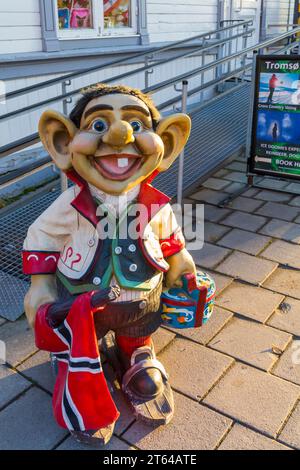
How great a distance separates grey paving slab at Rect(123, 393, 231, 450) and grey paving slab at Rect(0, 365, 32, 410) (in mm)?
595

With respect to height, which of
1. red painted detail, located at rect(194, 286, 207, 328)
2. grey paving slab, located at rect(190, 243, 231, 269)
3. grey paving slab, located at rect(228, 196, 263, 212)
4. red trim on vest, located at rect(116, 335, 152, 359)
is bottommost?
grey paving slab, located at rect(190, 243, 231, 269)

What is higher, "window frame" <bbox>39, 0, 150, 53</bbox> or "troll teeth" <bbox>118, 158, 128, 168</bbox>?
"window frame" <bbox>39, 0, 150, 53</bbox>

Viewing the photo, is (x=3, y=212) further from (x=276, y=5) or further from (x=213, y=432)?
(x=276, y=5)

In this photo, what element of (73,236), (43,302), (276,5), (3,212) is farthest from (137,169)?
(276,5)

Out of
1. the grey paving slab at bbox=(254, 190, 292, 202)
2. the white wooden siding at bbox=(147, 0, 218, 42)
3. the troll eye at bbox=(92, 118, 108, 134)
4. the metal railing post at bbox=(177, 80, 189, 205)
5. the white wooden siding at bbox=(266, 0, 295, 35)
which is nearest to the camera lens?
the troll eye at bbox=(92, 118, 108, 134)

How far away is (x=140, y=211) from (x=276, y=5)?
10.4m

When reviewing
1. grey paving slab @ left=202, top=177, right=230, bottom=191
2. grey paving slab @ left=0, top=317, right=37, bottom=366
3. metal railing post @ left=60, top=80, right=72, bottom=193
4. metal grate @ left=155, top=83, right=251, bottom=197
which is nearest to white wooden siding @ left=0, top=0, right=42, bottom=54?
metal railing post @ left=60, top=80, right=72, bottom=193

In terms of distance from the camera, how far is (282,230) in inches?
161

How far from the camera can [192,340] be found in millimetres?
2699

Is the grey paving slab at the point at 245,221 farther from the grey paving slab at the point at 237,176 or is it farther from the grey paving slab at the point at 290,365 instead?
the grey paving slab at the point at 290,365

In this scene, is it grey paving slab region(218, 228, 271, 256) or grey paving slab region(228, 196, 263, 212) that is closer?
grey paving slab region(218, 228, 271, 256)

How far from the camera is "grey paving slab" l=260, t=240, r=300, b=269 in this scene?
358cm

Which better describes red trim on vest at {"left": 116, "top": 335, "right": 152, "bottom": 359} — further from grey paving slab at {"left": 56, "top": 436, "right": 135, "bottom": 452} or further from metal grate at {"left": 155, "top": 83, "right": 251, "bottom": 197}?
metal grate at {"left": 155, "top": 83, "right": 251, "bottom": 197}

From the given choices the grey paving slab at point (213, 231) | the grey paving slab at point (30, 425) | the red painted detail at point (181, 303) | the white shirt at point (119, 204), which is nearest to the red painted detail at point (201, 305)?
the red painted detail at point (181, 303)
